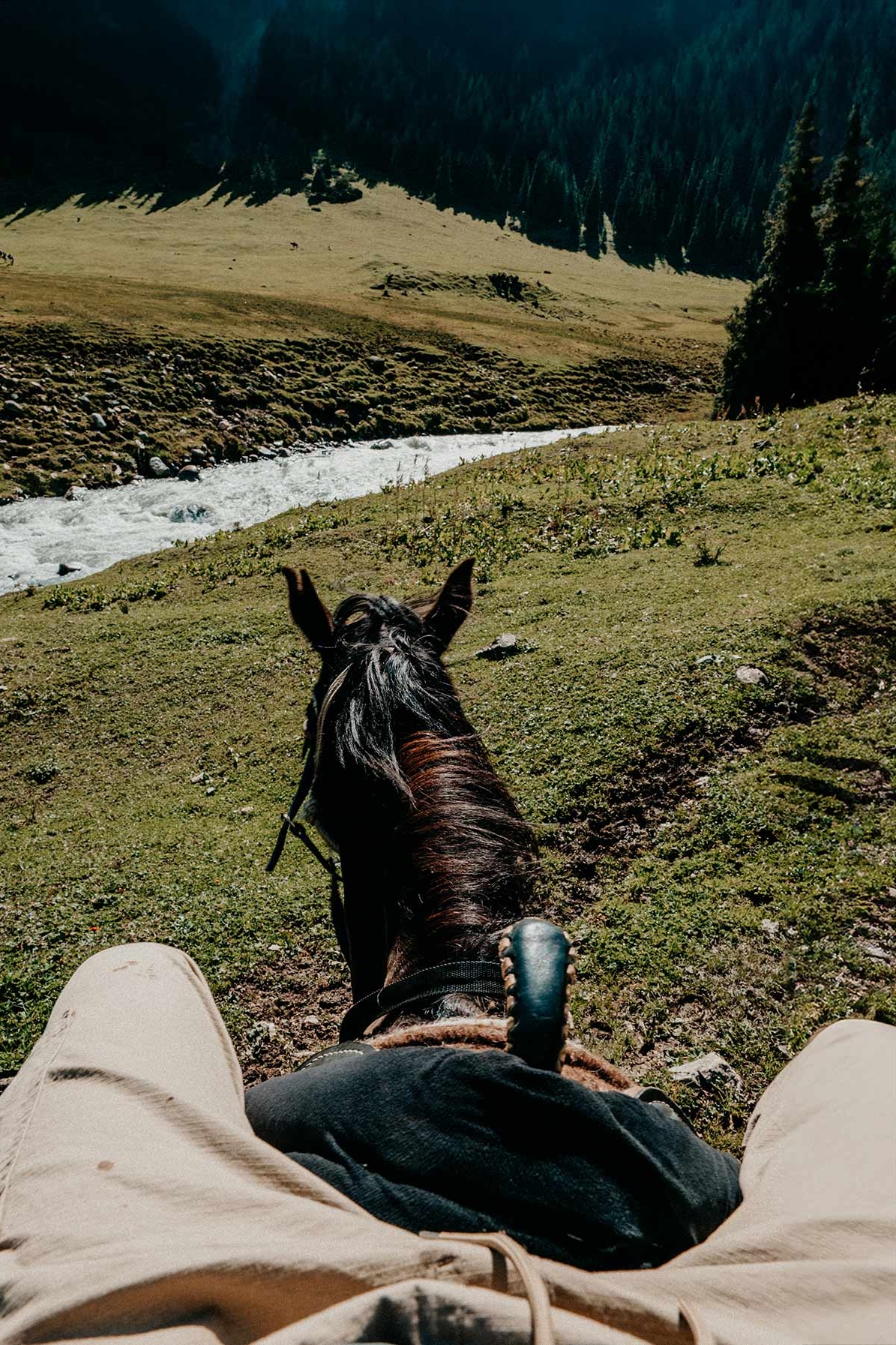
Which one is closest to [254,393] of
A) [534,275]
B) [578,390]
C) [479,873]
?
[578,390]

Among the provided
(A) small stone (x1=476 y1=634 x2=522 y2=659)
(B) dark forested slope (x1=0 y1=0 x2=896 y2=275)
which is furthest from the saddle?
(B) dark forested slope (x1=0 y1=0 x2=896 y2=275)

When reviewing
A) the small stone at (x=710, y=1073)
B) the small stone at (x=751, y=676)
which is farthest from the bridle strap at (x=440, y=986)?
the small stone at (x=751, y=676)

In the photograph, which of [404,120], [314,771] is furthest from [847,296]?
[404,120]

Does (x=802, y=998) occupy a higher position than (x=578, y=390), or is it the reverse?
(x=578, y=390)

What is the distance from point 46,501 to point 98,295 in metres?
22.4

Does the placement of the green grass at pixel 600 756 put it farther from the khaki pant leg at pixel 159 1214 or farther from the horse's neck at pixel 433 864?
the khaki pant leg at pixel 159 1214

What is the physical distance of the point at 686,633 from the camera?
818 cm

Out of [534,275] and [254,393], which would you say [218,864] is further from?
[534,275]

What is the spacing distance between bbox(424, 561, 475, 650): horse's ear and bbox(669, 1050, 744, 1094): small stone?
8.78 feet

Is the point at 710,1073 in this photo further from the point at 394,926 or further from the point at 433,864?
the point at 433,864

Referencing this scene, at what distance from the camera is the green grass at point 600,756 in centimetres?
436

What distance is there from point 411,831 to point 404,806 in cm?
9

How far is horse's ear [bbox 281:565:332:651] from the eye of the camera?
2.79m

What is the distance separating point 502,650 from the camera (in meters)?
9.12
